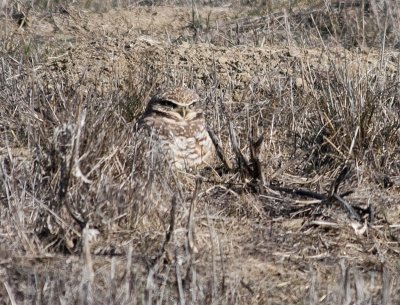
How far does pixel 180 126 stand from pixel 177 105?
13cm

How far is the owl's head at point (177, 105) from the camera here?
21.4 feet

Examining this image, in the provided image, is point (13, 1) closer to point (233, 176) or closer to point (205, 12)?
point (205, 12)

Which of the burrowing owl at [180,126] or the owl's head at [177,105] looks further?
the owl's head at [177,105]

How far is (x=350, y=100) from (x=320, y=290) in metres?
1.90

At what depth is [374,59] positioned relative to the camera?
26.4 feet

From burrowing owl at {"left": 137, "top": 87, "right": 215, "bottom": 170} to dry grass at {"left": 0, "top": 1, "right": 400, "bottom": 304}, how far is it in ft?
0.41

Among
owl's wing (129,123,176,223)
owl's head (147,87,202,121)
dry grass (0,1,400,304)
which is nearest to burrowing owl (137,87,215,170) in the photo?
owl's head (147,87,202,121)

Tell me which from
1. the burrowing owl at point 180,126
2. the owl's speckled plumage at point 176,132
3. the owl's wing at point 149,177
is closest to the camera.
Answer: the owl's wing at point 149,177

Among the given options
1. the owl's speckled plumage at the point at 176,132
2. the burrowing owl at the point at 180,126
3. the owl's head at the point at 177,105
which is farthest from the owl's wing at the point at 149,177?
the owl's head at the point at 177,105

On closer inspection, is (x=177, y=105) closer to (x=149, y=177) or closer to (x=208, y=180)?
(x=208, y=180)

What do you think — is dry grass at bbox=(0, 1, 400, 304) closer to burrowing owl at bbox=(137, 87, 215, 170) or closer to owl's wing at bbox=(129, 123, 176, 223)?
owl's wing at bbox=(129, 123, 176, 223)

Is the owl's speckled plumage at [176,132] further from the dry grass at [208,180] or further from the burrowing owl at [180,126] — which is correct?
the dry grass at [208,180]

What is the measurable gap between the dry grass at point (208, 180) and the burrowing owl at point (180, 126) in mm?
125

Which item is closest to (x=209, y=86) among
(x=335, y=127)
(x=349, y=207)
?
(x=335, y=127)
